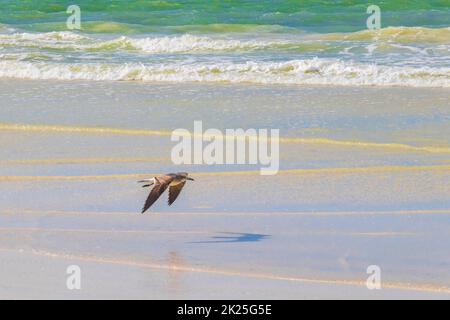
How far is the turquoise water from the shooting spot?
12.2 meters

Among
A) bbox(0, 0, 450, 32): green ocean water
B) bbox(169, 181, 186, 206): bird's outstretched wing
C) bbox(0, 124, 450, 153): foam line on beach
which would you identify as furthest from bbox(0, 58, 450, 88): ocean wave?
bbox(169, 181, 186, 206): bird's outstretched wing

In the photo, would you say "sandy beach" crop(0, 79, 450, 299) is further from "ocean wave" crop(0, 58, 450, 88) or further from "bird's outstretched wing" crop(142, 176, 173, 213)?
"ocean wave" crop(0, 58, 450, 88)

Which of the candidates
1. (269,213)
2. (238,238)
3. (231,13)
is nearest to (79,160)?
(269,213)

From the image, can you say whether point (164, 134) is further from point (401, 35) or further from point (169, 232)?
point (401, 35)

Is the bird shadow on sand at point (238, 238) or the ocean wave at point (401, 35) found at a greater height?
the ocean wave at point (401, 35)

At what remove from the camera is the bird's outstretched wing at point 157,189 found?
18.6 feet

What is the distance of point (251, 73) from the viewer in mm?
12180

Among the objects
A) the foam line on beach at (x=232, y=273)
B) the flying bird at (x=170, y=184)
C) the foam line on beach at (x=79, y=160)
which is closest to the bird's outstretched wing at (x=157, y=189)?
the flying bird at (x=170, y=184)

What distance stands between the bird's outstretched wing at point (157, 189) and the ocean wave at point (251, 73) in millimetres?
5971

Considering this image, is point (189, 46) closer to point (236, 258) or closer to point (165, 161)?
point (165, 161)

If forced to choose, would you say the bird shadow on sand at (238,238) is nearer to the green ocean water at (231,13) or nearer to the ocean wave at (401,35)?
the ocean wave at (401,35)

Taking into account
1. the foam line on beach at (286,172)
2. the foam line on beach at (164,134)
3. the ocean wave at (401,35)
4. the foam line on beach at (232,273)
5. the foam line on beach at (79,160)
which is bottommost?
the foam line on beach at (232,273)

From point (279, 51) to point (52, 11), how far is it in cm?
765

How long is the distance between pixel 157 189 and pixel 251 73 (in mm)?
6565
